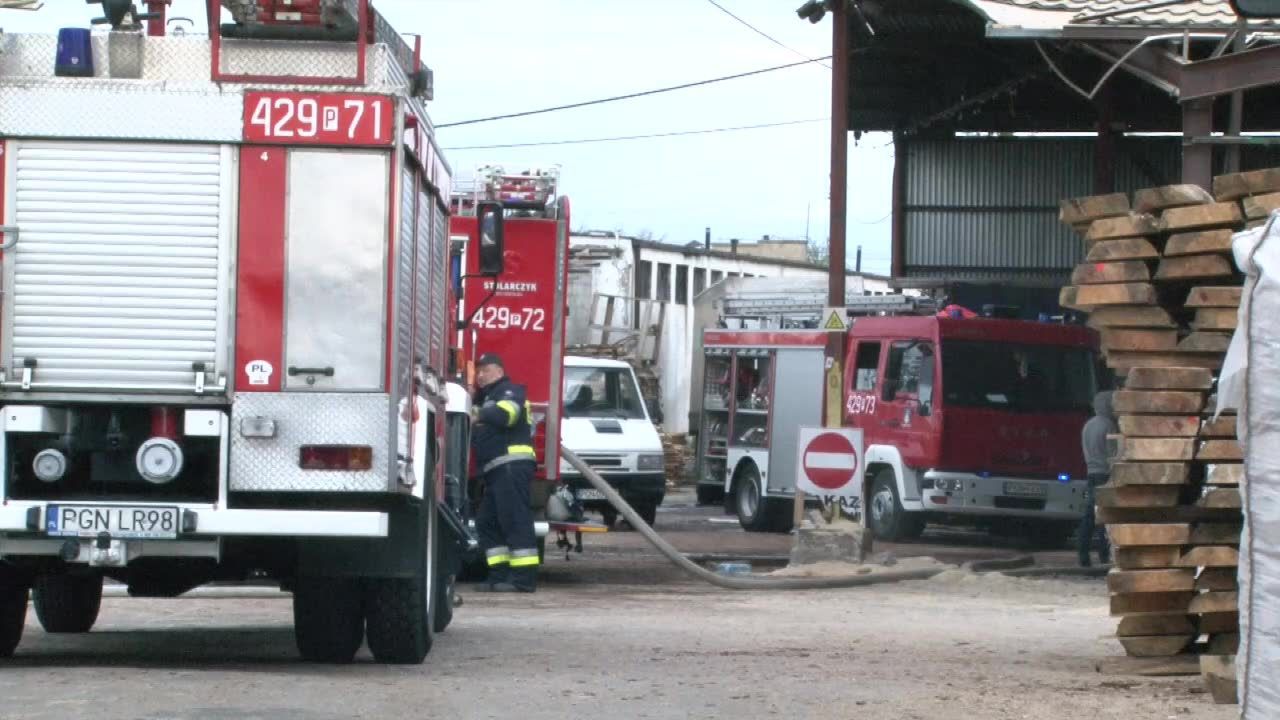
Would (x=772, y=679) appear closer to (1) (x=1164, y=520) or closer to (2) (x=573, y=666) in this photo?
(2) (x=573, y=666)

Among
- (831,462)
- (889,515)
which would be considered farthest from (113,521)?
(889,515)

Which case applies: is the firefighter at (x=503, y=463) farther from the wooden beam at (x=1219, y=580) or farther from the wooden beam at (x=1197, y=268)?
the wooden beam at (x=1219, y=580)

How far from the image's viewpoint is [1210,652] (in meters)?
10.7

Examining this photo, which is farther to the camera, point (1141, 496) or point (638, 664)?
point (638, 664)

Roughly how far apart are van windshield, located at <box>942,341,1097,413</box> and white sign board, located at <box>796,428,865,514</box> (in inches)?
185

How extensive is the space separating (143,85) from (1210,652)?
5712 mm

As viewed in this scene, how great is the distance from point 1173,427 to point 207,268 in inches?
186

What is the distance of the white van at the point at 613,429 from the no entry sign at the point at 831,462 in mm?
4532

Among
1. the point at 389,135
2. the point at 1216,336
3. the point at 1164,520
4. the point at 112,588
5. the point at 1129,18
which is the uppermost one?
the point at 1129,18

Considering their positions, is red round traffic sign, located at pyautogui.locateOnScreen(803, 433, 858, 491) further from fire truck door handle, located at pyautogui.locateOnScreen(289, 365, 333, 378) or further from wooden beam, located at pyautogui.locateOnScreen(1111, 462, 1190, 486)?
fire truck door handle, located at pyautogui.locateOnScreen(289, 365, 333, 378)

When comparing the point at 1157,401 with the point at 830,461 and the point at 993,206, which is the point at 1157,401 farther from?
the point at 993,206

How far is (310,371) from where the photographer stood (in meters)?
9.40

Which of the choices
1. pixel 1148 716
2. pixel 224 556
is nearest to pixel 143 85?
pixel 224 556

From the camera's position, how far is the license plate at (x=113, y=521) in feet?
30.6
